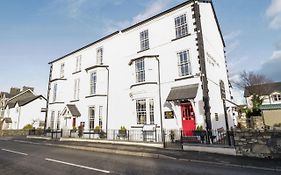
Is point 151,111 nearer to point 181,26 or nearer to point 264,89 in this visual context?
point 181,26

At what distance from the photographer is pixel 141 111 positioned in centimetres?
1722

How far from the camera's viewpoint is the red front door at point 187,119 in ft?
47.0

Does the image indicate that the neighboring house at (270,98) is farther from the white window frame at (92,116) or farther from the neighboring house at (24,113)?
the neighboring house at (24,113)

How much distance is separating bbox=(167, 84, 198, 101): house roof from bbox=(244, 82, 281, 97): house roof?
132ft

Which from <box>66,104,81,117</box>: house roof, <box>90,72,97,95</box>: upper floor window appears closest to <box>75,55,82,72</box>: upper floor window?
<box>90,72,97,95</box>: upper floor window

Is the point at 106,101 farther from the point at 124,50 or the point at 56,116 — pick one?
the point at 56,116

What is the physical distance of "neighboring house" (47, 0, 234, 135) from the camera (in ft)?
48.5

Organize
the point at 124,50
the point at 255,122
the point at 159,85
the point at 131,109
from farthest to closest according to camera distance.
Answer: the point at 255,122 → the point at 124,50 → the point at 131,109 → the point at 159,85

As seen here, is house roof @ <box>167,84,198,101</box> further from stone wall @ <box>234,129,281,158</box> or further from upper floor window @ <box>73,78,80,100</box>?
upper floor window @ <box>73,78,80,100</box>

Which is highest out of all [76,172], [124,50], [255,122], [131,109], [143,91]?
[124,50]

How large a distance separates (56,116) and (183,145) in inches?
816

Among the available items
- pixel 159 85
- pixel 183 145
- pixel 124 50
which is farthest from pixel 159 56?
pixel 183 145

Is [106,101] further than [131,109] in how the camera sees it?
Yes

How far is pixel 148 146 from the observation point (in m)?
13.6
